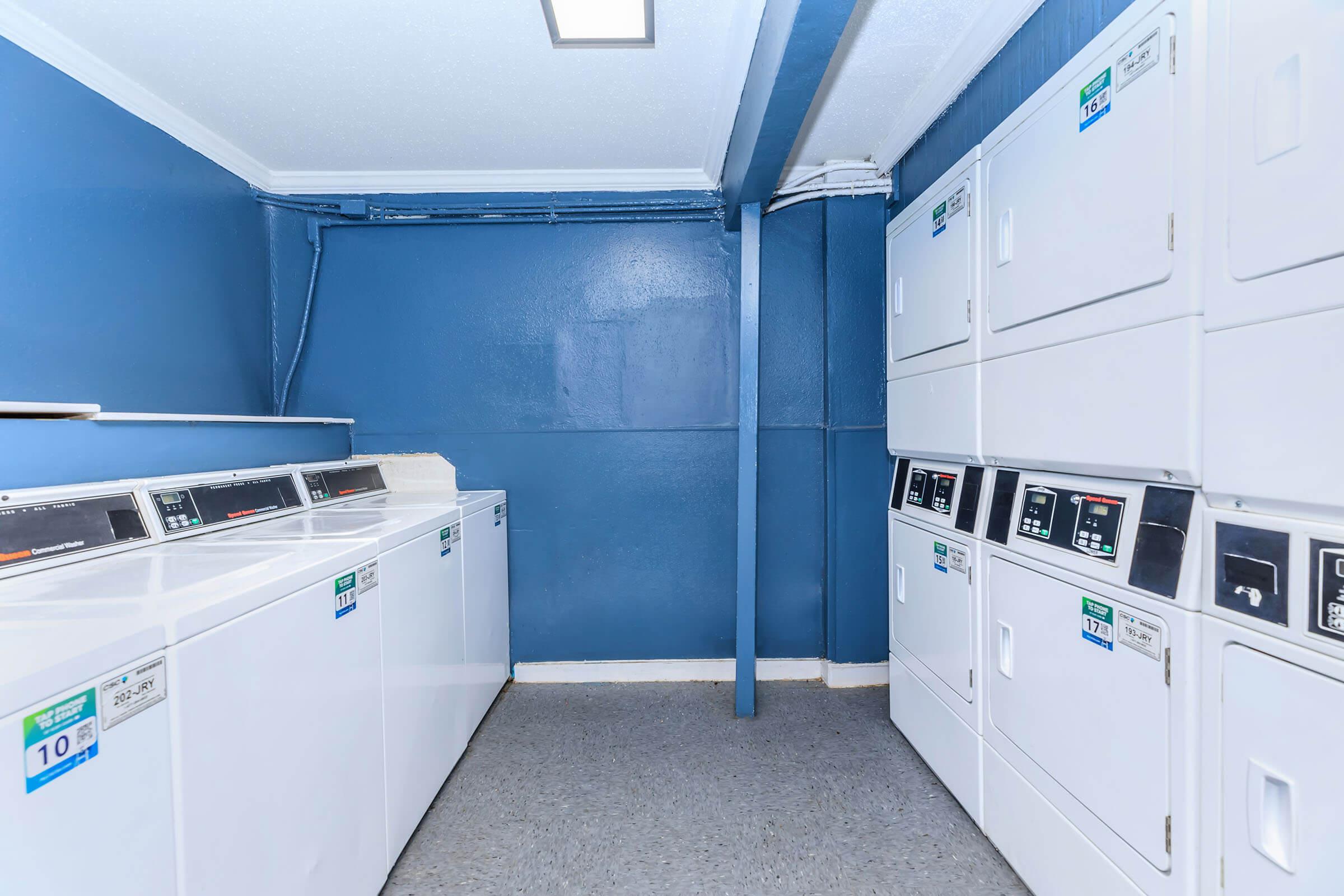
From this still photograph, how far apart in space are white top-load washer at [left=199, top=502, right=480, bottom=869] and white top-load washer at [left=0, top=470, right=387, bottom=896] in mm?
55

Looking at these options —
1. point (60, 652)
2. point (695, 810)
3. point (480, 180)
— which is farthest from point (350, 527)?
point (480, 180)

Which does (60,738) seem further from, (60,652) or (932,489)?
(932,489)

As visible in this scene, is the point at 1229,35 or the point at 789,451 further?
the point at 789,451

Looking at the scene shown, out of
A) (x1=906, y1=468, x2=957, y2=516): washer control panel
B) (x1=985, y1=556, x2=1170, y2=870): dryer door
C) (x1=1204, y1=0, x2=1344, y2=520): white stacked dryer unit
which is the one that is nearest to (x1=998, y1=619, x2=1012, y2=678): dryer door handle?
(x1=985, y1=556, x2=1170, y2=870): dryer door

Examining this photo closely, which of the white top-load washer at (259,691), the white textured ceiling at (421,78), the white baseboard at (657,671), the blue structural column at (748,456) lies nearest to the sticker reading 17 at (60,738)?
the white top-load washer at (259,691)

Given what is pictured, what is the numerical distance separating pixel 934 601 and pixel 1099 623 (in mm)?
684

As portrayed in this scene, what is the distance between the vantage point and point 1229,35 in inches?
35.8

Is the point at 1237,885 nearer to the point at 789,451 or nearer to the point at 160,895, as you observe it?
the point at 160,895

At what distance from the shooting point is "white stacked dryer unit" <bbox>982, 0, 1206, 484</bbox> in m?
0.98

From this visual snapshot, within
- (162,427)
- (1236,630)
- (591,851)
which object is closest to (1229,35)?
(1236,630)

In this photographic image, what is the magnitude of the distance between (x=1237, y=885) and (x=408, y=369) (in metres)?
2.81

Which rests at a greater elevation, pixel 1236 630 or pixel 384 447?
pixel 384 447

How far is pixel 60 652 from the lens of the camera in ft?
2.31

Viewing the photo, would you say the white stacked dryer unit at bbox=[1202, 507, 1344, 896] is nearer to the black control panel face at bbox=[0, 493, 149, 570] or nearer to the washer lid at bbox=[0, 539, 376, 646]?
the washer lid at bbox=[0, 539, 376, 646]
